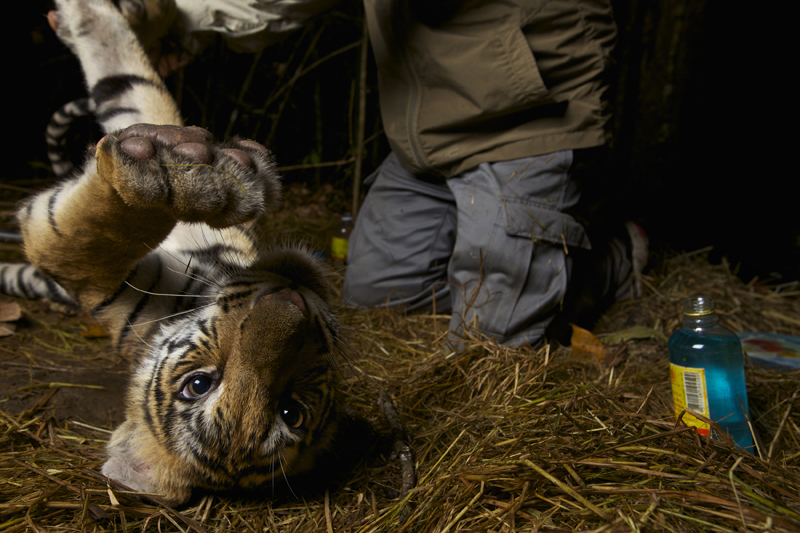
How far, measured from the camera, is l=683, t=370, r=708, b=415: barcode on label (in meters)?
1.47

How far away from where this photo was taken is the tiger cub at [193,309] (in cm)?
101

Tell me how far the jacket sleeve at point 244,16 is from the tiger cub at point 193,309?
1.35 m

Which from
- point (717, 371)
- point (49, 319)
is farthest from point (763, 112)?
point (49, 319)

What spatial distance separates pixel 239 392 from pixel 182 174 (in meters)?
0.53

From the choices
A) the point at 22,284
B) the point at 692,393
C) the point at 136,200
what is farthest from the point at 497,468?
the point at 22,284

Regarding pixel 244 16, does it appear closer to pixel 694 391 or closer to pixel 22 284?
pixel 22 284

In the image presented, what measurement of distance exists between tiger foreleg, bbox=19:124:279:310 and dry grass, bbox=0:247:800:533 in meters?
0.59

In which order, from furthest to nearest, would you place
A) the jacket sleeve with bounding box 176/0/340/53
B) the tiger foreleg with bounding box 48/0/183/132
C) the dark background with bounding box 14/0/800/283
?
the dark background with bounding box 14/0/800/283 < the jacket sleeve with bounding box 176/0/340/53 < the tiger foreleg with bounding box 48/0/183/132

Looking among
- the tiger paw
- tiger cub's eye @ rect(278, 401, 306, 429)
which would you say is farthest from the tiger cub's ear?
the tiger paw

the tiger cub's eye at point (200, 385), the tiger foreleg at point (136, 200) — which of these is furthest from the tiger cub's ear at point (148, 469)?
the tiger foreleg at point (136, 200)

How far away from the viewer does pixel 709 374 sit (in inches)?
58.2

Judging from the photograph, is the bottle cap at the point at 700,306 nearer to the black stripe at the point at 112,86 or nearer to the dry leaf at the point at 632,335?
the dry leaf at the point at 632,335

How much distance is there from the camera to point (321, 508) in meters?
1.32

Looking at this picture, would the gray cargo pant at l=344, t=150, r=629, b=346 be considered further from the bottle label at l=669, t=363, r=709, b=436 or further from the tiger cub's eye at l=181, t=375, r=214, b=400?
the tiger cub's eye at l=181, t=375, r=214, b=400
